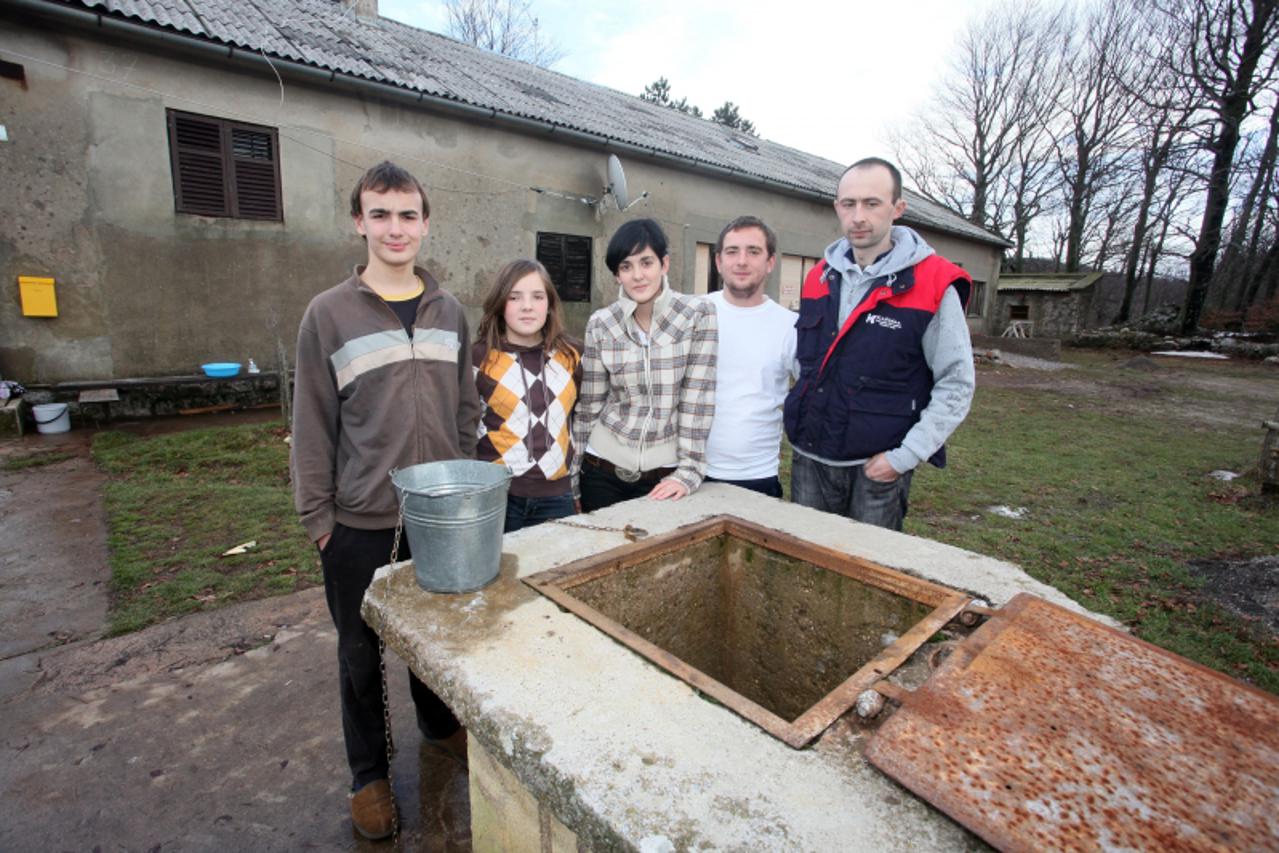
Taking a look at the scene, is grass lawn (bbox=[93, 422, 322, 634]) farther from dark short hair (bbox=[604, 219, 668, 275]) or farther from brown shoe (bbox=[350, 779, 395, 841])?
dark short hair (bbox=[604, 219, 668, 275])

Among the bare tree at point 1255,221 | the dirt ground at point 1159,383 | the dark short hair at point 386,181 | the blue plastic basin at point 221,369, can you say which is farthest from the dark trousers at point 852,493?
the bare tree at point 1255,221

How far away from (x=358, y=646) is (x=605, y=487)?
1.09 metres

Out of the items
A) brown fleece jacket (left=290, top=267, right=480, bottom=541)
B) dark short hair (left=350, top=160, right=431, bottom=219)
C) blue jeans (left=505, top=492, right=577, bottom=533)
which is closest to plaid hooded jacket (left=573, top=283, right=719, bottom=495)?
blue jeans (left=505, top=492, right=577, bottom=533)

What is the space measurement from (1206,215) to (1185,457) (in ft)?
57.3

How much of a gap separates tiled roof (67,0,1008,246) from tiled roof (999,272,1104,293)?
852cm

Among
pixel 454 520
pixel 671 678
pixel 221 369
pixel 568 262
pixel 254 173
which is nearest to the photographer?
pixel 671 678

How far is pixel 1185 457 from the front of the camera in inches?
275

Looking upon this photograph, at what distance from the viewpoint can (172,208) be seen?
22.6 ft

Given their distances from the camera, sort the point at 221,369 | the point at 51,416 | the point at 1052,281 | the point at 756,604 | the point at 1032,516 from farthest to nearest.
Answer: the point at 1052,281, the point at 221,369, the point at 51,416, the point at 1032,516, the point at 756,604

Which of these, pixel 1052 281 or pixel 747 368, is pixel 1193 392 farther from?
pixel 747 368

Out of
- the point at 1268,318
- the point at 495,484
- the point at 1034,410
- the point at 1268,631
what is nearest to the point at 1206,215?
the point at 1268,318

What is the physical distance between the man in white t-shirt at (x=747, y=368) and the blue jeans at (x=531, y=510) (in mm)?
651

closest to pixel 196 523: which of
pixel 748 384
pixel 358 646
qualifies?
pixel 358 646

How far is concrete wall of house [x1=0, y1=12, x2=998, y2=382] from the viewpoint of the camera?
6254 millimetres
